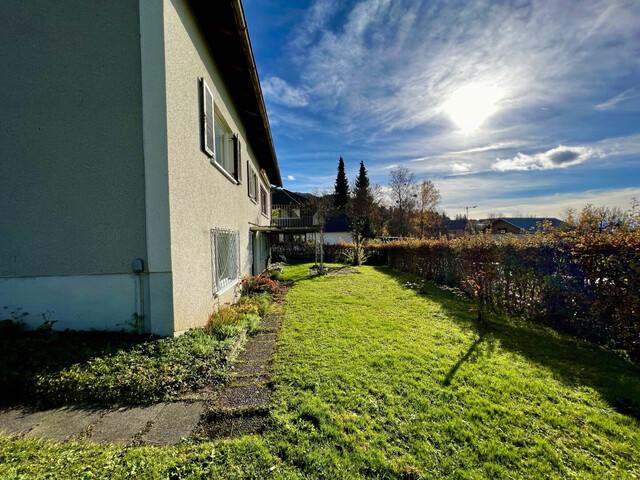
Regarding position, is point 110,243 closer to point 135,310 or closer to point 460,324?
point 135,310

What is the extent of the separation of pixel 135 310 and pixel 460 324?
6.45 meters

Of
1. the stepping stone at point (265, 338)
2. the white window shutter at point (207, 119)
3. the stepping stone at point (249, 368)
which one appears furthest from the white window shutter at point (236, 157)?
the stepping stone at point (249, 368)

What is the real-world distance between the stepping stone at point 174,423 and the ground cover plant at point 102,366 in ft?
0.69

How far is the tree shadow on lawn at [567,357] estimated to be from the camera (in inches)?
129

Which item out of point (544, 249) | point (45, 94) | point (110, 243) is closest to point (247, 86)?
point (45, 94)

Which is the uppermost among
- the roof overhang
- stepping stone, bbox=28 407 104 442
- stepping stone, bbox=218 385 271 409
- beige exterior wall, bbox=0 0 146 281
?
the roof overhang

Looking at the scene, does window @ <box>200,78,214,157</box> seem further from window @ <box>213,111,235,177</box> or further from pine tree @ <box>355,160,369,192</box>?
pine tree @ <box>355,160,369,192</box>

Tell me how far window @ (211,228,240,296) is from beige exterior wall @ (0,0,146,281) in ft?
6.24

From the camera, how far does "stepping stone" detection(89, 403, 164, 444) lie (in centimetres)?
239

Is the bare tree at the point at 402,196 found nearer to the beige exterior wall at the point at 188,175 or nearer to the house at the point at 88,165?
the beige exterior wall at the point at 188,175

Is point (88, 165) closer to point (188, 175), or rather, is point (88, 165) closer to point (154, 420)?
point (188, 175)

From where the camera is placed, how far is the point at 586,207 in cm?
549

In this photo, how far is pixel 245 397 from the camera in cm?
309

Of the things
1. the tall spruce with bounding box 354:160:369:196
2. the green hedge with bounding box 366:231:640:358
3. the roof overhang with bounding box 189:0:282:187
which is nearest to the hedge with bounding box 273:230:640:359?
the green hedge with bounding box 366:231:640:358
